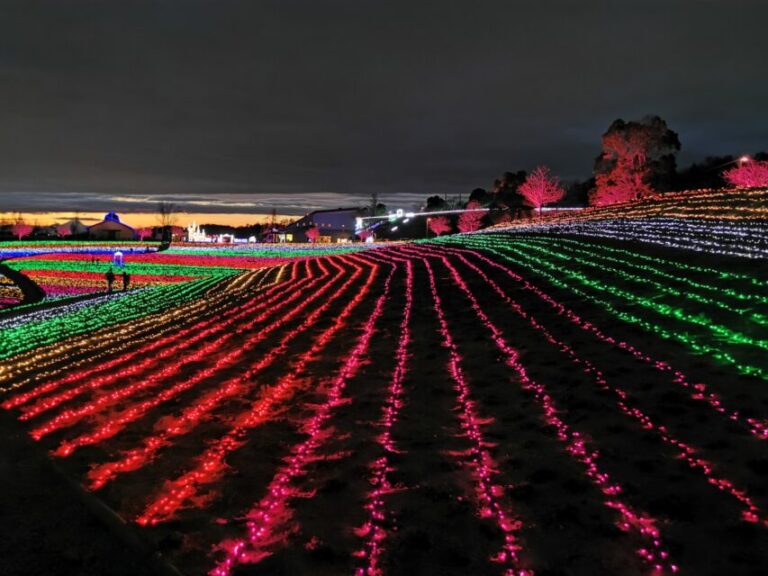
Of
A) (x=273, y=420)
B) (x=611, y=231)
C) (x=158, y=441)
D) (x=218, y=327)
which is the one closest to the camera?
(x=158, y=441)

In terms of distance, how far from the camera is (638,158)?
4859 cm

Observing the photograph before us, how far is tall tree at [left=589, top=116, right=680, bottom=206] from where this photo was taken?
4722 centimetres

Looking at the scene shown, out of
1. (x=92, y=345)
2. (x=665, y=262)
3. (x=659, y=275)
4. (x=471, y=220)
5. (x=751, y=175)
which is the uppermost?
(x=751, y=175)

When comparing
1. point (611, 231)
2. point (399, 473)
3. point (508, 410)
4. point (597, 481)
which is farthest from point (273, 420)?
point (611, 231)

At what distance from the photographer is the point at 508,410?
6723mm

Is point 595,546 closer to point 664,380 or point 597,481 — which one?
point 597,481

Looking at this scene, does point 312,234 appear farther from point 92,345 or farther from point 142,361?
point 142,361

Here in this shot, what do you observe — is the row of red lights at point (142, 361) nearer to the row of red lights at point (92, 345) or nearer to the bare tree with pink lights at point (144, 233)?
the row of red lights at point (92, 345)

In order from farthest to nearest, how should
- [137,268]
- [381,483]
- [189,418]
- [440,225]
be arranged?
[440,225] → [137,268] → [189,418] → [381,483]

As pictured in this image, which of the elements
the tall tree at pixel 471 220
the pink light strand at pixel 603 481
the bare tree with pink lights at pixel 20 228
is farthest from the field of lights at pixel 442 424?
the bare tree with pink lights at pixel 20 228

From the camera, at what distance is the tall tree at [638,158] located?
47219 millimetres

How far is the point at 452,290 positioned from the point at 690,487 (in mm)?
10118

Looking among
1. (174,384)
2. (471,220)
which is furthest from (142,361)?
(471,220)

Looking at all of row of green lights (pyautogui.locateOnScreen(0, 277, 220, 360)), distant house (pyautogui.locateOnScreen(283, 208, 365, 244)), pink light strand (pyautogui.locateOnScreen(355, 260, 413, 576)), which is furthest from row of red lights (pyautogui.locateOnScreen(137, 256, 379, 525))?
distant house (pyautogui.locateOnScreen(283, 208, 365, 244))
